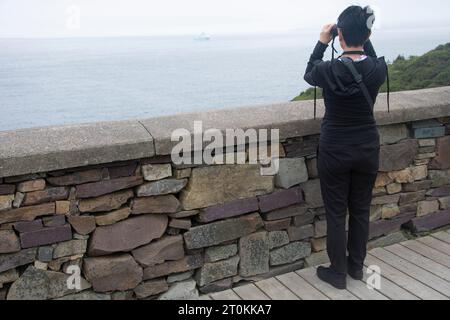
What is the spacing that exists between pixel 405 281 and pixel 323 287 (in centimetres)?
58

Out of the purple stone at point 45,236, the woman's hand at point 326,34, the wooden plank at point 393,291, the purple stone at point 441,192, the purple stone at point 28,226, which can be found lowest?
the wooden plank at point 393,291

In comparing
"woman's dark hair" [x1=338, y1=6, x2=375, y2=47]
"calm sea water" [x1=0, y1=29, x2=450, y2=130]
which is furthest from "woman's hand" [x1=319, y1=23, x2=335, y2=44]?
"calm sea water" [x1=0, y1=29, x2=450, y2=130]

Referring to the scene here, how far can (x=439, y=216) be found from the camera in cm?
396

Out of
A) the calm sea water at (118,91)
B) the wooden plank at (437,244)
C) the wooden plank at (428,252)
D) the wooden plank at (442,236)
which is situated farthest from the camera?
the calm sea water at (118,91)

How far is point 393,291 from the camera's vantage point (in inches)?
122

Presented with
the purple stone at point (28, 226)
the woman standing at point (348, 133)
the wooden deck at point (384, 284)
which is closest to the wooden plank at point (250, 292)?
the wooden deck at point (384, 284)

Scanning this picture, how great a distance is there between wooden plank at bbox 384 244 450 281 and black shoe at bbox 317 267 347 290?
0.72 meters

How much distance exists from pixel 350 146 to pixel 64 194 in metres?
1.68

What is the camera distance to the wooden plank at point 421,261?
332 cm

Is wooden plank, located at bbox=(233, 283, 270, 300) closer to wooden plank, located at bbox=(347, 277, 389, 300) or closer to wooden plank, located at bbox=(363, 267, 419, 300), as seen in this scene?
wooden plank, located at bbox=(347, 277, 389, 300)

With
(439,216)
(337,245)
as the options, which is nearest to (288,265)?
(337,245)

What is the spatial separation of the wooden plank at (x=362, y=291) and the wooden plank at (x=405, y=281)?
8.8 inches

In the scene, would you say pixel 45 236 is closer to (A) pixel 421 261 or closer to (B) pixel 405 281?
(B) pixel 405 281

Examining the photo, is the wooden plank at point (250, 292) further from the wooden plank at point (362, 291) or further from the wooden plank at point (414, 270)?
the wooden plank at point (414, 270)
